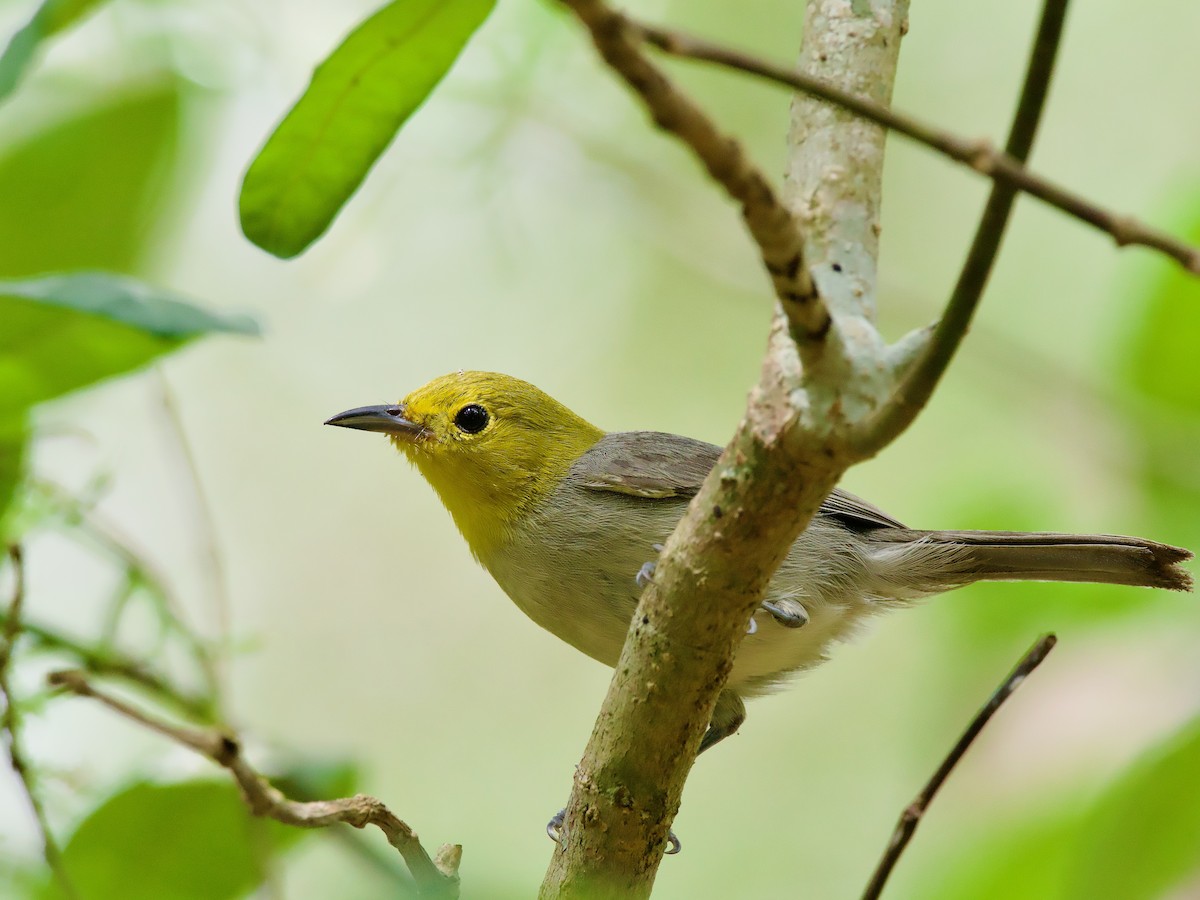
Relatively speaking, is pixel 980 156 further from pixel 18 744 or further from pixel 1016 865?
pixel 1016 865

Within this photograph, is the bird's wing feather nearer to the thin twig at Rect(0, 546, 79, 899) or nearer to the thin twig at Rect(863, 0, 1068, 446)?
the thin twig at Rect(0, 546, 79, 899)

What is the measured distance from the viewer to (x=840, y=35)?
2.55m

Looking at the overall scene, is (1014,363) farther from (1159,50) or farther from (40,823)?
(1159,50)

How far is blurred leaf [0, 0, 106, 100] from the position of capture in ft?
6.73

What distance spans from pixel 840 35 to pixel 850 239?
0.68m

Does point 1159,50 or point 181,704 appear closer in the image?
point 181,704

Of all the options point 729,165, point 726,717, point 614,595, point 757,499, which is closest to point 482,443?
point 614,595

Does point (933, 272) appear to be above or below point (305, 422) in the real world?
above

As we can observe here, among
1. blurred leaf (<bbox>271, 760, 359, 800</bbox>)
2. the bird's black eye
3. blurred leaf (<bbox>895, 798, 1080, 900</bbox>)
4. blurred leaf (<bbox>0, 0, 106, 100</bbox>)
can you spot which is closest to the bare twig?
blurred leaf (<bbox>271, 760, 359, 800</bbox>)

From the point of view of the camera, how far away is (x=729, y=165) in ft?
4.53

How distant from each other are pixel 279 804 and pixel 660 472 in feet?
7.22

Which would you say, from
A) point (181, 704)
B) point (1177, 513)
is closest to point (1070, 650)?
point (1177, 513)

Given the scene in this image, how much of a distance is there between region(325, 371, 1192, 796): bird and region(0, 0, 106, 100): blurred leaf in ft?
6.77

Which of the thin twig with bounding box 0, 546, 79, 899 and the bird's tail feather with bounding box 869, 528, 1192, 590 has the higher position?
the bird's tail feather with bounding box 869, 528, 1192, 590
